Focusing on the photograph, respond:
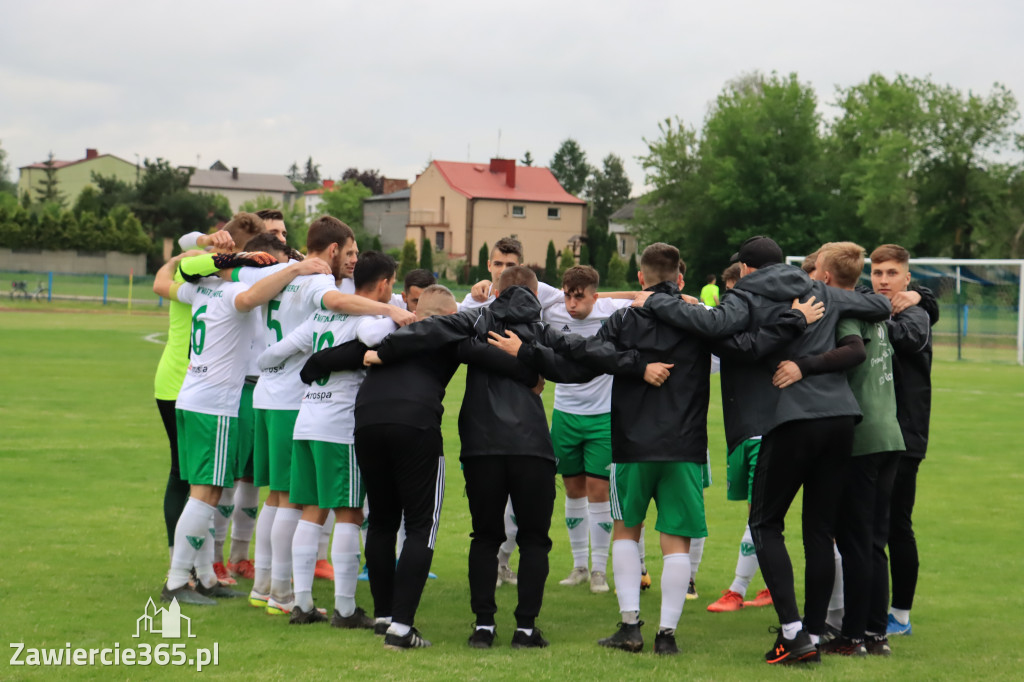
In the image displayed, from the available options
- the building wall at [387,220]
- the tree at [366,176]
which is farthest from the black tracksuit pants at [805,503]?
the tree at [366,176]

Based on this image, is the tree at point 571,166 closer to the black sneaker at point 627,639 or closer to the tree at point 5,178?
the tree at point 5,178

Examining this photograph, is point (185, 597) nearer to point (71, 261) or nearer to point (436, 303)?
point (436, 303)

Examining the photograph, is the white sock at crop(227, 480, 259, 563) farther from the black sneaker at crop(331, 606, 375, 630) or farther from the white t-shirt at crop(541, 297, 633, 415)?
the white t-shirt at crop(541, 297, 633, 415)

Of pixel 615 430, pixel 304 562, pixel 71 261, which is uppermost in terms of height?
pixel 71 261

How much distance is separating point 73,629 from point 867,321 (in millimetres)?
4709

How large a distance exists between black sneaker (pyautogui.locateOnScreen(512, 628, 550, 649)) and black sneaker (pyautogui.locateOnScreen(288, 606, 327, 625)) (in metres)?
1.19

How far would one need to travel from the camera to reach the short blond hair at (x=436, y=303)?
587cm

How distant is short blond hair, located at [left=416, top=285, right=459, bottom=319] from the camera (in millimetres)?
5871

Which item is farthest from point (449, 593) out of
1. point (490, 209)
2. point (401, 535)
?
point (490, 209)

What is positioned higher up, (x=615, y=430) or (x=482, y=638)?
(x=615, y=430)

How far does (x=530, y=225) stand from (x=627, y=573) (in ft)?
262

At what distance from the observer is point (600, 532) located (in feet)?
24.3

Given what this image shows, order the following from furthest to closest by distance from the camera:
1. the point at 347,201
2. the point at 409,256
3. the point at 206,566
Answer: the point at 347,201, the point at 409,256, the point at 206,566

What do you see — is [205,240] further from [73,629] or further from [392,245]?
[392,245]
